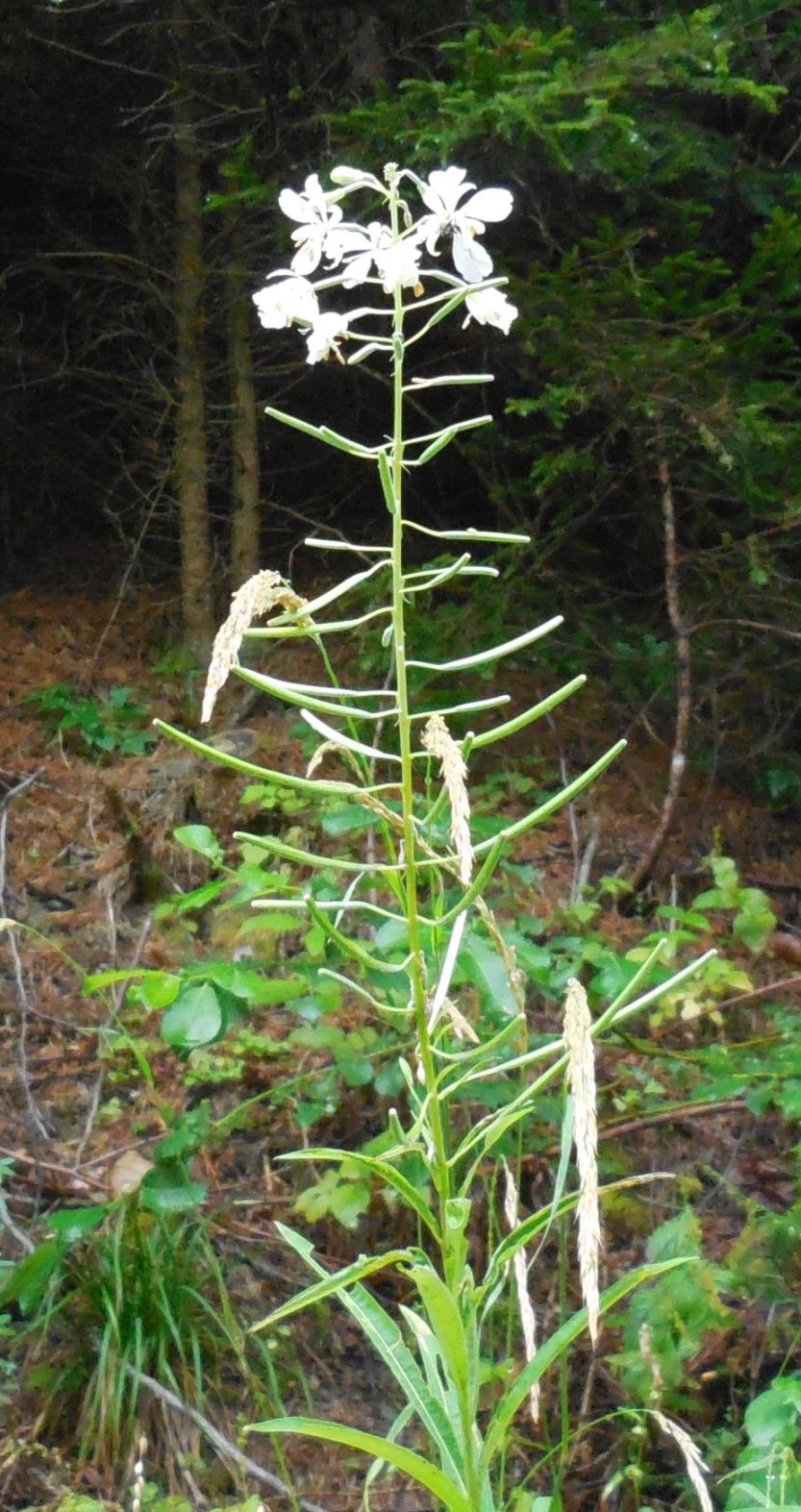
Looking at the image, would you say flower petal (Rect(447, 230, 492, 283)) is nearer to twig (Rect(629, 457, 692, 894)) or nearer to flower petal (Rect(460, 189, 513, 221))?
flower petal (Rect(460, 189, 513, 221))

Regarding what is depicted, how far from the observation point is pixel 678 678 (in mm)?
3623

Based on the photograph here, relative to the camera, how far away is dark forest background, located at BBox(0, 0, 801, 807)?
3115 mm

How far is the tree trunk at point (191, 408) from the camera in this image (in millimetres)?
4301

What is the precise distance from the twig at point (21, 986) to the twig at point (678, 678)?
1697 millimetres

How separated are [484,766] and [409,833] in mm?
2730

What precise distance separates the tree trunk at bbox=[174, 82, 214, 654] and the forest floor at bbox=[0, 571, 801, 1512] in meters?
0.22

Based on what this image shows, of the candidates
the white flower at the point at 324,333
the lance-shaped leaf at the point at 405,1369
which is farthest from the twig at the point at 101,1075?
the white flower at the point at 324,333

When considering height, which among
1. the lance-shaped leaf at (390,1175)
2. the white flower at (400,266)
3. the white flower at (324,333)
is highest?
the white flower at (400,266)

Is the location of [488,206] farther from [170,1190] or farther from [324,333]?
[170,1190]

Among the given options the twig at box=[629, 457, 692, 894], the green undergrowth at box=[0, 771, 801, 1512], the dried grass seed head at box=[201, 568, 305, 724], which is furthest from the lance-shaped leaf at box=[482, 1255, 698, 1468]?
the twig at box=[629, 457, 692, 894]

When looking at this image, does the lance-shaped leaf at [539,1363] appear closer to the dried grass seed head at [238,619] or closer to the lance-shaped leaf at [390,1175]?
the lance-shaped leaf at [390,1175]

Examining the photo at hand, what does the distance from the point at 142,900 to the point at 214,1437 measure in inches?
64.3

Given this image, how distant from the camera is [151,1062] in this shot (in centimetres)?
315

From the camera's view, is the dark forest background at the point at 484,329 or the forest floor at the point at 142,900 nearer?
the forest floor at the point at 142,900
